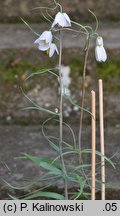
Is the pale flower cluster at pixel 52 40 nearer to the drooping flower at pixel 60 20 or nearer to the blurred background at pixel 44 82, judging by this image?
the drooping flower at pixel 60 20

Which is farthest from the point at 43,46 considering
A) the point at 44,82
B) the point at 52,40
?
the point at 44,82

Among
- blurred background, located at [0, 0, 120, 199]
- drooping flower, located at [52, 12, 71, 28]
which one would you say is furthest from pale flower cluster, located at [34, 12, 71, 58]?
blurred background, located at [0, 0, 120, 199]

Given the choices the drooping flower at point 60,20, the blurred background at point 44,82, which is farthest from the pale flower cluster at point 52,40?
the blurred background at point 44,82

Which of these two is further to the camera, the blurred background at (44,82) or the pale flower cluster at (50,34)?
the blurred background at (44,82)

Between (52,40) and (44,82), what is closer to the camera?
(52,40)

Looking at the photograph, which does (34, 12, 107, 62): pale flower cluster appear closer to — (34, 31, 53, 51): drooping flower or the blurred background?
(34, 31, 53, 51): drooping flower

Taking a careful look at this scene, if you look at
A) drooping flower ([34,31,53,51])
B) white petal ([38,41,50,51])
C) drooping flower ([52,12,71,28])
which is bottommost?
white petal ([38,41,50,51])

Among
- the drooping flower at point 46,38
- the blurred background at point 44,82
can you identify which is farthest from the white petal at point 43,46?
the blurred background at point 44,82

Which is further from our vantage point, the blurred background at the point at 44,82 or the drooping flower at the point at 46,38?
the blurred background at the point at 44,82

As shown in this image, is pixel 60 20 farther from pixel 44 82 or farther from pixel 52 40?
pixel 44 82

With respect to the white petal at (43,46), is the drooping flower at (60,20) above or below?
above

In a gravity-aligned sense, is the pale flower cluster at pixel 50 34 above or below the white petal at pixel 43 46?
above

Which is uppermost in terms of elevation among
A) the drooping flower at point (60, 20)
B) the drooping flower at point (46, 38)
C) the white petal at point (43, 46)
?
the drooping flower at point (60, 20)
